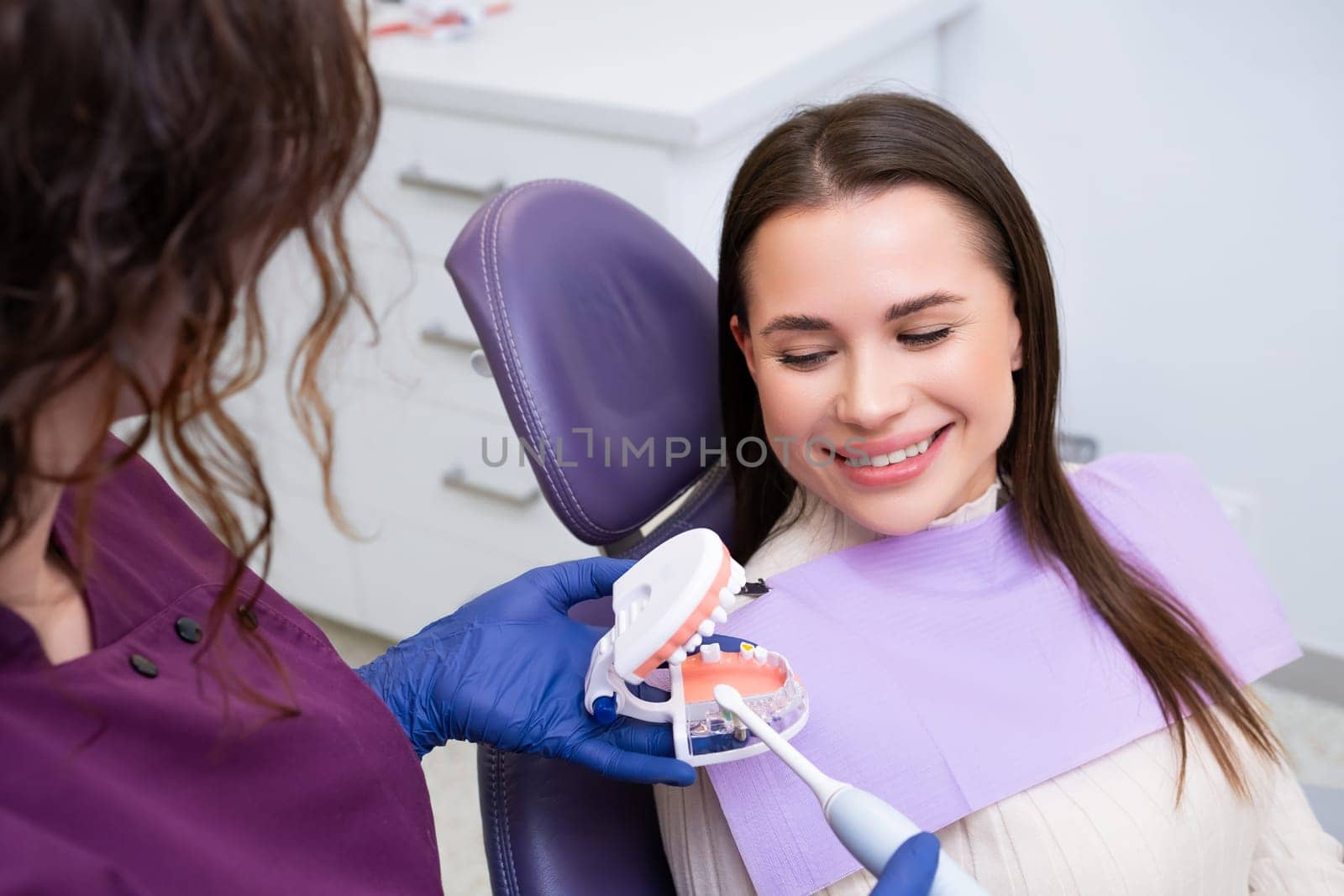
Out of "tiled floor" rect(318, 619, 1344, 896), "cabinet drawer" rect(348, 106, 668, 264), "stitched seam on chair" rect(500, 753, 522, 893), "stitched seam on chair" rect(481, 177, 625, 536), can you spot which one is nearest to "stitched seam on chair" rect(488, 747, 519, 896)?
"stitched seam on chair" rect(500, 753, 522, 893)

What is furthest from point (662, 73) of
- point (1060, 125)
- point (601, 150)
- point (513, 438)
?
point (1060, 125)

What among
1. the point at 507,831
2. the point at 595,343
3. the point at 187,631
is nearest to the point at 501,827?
the point at 507,831

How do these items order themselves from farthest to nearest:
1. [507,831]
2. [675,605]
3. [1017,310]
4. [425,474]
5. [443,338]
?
[425,474] → [443,338] → [1017,310] → [507,831] → [675,605]

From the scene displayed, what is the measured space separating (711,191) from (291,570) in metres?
1.10

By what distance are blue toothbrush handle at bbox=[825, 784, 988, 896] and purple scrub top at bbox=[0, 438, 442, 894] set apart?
0.28 m

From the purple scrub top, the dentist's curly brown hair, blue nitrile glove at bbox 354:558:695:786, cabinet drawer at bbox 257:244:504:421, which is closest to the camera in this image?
the dentist's curly brown hair

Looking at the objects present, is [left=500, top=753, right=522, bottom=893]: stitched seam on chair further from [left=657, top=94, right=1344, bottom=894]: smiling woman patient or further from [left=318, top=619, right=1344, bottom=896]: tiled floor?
[left=318, top=619, right=1344, bottom=896]: tiled floor

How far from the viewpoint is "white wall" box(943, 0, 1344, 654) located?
5.45 ft

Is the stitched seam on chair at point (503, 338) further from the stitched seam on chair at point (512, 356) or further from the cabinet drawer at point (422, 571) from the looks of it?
the cabinet drawer at point (422, 571)

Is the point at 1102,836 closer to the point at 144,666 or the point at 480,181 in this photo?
the point at 144,666

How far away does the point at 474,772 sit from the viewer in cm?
194

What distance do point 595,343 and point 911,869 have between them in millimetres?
533

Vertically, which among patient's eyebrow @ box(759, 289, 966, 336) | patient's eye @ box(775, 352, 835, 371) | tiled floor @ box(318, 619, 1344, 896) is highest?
patient's eyebrow @ box(759, 289, 966, 336)

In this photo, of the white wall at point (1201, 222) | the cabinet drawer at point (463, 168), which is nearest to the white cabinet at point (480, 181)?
the cabinet drawer at point (463, 168)
